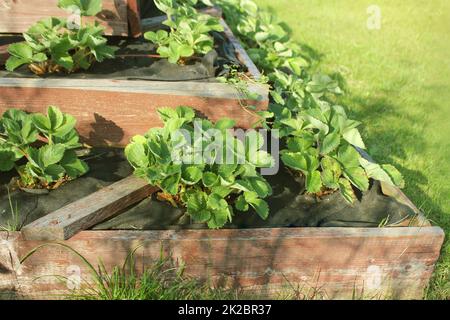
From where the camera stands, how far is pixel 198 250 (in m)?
2.01

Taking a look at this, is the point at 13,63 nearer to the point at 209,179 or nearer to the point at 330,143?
the point at 209,179

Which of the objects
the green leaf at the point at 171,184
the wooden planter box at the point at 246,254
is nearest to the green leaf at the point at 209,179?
the green leaf at the point at 171,184

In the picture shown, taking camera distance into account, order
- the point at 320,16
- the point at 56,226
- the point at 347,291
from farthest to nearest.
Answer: the point at 320,16 < the point at 347,291 < the point at 56,226

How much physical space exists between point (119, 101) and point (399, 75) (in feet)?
11.6

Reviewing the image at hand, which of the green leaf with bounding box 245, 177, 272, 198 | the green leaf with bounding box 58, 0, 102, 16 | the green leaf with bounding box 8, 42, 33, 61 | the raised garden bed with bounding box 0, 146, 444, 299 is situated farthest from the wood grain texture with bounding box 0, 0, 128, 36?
the green leaf with bounding box 245, 177, 272, 198

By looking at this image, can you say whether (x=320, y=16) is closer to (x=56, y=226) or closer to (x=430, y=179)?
(x=430, y=179)

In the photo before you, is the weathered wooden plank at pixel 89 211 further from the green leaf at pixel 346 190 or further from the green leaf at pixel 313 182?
the green leaf at pixel 346 190

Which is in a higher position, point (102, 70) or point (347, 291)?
point (102, 70)

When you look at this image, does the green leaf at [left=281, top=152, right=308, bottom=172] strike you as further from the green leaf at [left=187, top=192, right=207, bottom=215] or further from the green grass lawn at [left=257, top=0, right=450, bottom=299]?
the green grass lawn at [left=257, top=0, right=450, bottom=299]

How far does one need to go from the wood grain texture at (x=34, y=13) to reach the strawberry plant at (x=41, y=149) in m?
0.99

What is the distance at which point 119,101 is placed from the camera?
97.3 inches

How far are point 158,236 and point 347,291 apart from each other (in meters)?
0.94

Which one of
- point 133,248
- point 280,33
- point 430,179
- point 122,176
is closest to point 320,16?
point 280,33

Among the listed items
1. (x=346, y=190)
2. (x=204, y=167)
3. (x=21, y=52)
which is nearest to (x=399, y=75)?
(x=346, y=190)
